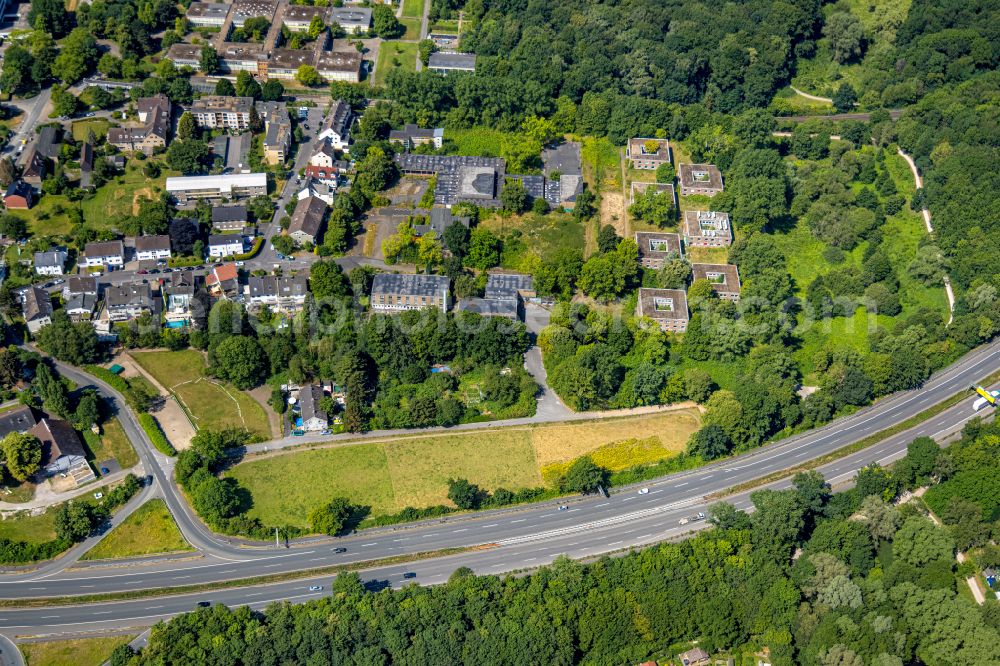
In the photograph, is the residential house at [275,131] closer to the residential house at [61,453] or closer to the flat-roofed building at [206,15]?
the flat-roofed building at [206,15]

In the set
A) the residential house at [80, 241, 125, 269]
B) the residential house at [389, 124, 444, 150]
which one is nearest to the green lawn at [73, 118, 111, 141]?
the residential house at [80, 241, 125, 269]

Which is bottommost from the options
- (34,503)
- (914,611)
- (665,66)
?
(34,503)

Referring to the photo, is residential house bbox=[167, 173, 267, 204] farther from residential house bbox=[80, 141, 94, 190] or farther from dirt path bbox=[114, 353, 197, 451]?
dirt path bbox=[114, 353, 197, 451]

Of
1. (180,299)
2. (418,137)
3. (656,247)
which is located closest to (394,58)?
(418,137)

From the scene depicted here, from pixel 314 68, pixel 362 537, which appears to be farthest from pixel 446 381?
pixel 314 68

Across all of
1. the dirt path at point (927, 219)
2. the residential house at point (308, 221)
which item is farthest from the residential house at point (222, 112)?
the dirt path at point (927, 219)

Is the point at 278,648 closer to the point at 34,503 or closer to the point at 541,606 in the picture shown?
the point at 541,606
